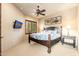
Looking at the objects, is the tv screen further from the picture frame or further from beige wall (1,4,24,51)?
the picture frame

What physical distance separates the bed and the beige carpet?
4.2 inches

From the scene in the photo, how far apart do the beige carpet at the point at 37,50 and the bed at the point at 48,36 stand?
4.2 inches

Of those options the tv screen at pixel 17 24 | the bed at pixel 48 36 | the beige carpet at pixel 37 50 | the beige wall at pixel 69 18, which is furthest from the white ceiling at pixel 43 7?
the beige carpet at pixel 37 50

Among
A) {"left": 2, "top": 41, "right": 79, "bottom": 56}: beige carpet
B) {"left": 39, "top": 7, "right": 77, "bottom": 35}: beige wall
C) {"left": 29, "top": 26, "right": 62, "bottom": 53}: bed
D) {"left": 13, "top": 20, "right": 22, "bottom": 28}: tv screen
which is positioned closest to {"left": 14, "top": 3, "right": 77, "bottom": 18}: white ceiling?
{"left": 39, "top": 7, "right": 77, "bottom": 35}: beige wall

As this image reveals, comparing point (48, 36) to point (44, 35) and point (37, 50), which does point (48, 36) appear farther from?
point (37, 50)

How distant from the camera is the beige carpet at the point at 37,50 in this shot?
5.24 ft

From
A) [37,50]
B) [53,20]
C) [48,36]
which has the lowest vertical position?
[37,50]

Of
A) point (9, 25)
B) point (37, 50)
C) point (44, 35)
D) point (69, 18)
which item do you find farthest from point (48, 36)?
point (9, 25)

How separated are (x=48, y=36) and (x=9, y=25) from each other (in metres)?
1.01

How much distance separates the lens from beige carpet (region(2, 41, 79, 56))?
1.60 m

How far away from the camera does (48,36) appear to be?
5.31 feet

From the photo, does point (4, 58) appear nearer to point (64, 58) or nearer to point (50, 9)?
point (64, 58)

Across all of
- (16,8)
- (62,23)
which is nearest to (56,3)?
(62,23)

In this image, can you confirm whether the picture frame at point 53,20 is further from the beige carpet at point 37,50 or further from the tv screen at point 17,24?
the tv screen at point 17,24
